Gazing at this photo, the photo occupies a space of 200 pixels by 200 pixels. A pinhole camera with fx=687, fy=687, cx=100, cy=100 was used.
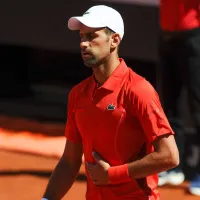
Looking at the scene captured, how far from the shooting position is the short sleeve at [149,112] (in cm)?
→ 287

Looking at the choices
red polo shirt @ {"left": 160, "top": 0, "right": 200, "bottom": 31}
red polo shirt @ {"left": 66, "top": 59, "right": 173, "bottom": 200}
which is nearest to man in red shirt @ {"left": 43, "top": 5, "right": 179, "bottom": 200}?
red polo shirt @ {"left": 66, "top": 59, "right": 173, "bottom": 200}

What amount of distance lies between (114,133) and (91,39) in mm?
419

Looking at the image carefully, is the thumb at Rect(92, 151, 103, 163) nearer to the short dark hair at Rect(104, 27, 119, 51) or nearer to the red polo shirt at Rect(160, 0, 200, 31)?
the short dark hair at Rect(104, 27, 119, 51)

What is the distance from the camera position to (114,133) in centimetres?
298

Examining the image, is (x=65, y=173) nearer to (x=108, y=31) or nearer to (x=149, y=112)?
(x=149, y=112)

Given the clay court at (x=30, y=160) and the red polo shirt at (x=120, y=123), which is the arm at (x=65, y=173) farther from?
the clay court at (x=30, y=160)

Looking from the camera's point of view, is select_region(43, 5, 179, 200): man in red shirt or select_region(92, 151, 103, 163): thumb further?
select_region(92, 151, 103, 163): thumb

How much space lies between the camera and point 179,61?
17.7ft

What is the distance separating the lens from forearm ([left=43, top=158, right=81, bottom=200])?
126 inches

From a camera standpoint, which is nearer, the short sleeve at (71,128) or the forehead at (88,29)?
the forehead at (88,29)

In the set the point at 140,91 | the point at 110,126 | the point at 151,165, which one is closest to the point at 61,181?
the point at 110,126

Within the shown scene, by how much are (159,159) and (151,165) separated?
0.05 metres

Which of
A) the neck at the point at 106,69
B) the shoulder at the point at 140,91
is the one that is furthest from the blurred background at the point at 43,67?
the shoulder at the point at 140,91

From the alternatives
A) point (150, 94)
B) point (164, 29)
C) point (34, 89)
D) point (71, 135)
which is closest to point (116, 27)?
point (150, 94)
